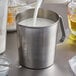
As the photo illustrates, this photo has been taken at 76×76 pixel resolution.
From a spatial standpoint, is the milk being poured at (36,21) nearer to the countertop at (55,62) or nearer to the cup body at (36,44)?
the cup body at (36,44)

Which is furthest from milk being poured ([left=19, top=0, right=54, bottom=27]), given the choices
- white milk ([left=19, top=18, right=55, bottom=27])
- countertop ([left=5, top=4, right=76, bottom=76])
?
countertop ([left=5, top=4, right=76, bottom=76])

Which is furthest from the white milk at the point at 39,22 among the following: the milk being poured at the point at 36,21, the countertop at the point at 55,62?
the countertop at the point at 55,62

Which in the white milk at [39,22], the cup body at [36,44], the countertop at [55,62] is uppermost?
the white milk at [39,22]

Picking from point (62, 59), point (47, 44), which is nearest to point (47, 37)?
point (47, 44)

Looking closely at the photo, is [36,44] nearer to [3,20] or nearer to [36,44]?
[36,44]

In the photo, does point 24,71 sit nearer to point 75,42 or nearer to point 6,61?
point 6,61

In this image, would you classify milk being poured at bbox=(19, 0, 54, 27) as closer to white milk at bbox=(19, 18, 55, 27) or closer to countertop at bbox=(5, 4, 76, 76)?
white milk at bbox=(19, 18, 55, 27)

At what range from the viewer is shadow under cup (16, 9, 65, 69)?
2.02 feet

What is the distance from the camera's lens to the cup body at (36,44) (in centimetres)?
62

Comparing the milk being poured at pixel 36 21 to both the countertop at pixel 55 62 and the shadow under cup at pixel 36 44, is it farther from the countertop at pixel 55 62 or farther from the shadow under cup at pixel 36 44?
the countertop at pixel 55 62

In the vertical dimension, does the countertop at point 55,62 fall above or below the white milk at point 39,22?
below

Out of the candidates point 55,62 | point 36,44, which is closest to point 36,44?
point 36,44

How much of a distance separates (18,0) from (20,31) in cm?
25

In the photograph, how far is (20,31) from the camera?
0.63 metres
